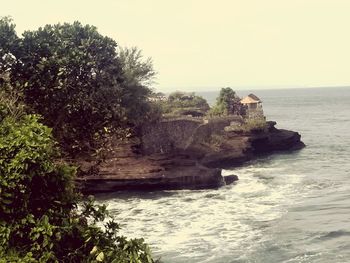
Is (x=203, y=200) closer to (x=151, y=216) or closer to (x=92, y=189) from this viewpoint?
(x=151, y=216)

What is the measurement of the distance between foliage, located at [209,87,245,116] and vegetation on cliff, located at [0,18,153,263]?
22947mm

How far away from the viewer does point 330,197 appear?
1288 inches

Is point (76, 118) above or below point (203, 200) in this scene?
above

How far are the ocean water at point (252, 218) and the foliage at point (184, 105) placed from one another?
2173 centimetres

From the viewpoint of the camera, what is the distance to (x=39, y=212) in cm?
1014

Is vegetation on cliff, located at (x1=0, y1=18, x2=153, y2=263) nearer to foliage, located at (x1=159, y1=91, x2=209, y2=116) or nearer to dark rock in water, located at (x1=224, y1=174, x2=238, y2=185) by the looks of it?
dark rock in water, located at (x1=224, y1=174, x2=238, y2=185)

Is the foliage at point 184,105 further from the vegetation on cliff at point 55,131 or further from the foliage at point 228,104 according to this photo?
the vegetation on cliff at point 55,131

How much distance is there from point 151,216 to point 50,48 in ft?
42.8

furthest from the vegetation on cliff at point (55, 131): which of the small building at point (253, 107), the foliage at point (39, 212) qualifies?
the small building at point (253, 107)

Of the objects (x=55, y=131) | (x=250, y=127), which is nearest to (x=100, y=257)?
(x=55, y=131)

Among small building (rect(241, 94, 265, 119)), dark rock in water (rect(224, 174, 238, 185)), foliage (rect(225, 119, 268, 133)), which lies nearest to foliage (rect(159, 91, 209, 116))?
small building (rect(241, 94, 265, 119))

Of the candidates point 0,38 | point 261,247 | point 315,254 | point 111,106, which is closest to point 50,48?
point 0,38

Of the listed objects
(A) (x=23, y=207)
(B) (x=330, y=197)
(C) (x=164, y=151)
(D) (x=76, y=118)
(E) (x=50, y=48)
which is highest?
(E) (x=50, y=48)

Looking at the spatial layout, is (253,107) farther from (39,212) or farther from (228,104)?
(39,212)
